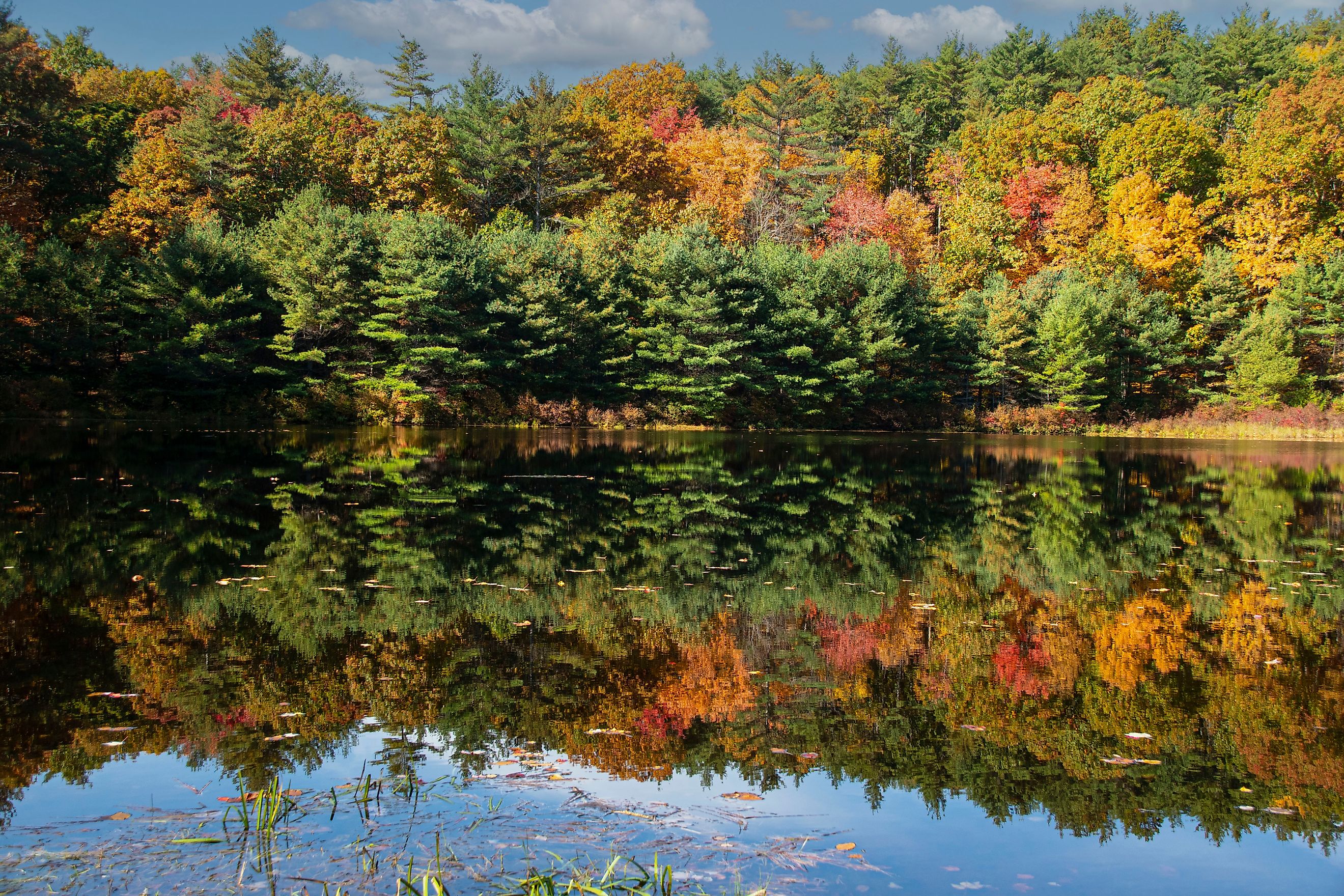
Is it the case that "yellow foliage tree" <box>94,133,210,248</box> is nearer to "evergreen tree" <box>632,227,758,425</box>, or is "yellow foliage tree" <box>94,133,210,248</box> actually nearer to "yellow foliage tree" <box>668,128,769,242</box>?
"evergreen tree" <box>632,227,758,425</box>

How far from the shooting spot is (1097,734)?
209 inches

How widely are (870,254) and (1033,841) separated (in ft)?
147

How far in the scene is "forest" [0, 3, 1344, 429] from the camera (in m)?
37.1

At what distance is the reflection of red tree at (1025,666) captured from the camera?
6055mm

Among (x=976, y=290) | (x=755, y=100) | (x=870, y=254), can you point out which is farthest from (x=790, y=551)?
(x=755, y=100)

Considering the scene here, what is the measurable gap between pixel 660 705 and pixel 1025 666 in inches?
108

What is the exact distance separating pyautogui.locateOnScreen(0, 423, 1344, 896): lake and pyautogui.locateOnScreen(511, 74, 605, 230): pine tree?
148 ft

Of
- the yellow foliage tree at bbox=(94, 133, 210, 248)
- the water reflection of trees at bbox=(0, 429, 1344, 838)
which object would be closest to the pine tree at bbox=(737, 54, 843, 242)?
the yellow foliage tree at bbox=(94, 133, 210, 248)

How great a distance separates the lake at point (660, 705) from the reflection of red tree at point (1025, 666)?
0.11 ft

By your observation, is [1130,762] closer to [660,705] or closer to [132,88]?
[660,705]

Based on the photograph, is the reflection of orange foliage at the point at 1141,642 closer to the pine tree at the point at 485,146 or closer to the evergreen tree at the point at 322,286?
the evergreen tree at the point at 322,286

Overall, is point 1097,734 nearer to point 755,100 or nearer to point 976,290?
point 976,290

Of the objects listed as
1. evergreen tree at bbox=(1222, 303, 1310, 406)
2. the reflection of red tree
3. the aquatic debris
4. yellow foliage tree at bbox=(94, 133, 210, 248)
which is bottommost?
the aquatic debris

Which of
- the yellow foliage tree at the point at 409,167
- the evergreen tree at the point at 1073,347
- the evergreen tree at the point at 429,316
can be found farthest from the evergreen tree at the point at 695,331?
the evergreen tree at the point at 1073,347
